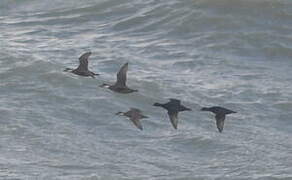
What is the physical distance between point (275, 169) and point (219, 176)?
3.63 feet

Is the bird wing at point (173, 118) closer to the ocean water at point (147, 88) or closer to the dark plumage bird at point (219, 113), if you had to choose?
the dark plumage bird at point (219, 113)

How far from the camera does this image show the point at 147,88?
79.8ft

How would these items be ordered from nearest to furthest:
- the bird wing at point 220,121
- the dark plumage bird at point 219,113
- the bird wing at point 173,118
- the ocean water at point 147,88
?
the bird wing at point 173,118
the bird wing at point 220,121
the dark plumage bird at point 219,113
the ocean water at point 147,88

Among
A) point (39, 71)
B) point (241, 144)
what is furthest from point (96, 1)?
point (241, 144)

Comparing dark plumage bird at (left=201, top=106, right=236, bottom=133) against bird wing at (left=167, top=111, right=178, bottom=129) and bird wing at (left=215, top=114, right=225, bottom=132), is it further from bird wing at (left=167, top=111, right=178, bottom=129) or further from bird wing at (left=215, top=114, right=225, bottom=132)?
bird wing at (left=167, top=111, right=178, bottom=129)

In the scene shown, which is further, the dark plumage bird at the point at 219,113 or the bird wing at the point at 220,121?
the dark plumage bird at the point at 219,113

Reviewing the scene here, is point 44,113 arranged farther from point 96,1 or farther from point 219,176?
point 96,1

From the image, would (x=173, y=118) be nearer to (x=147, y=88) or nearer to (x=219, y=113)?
(x=219, y=113)

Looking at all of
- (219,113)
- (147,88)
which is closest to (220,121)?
(219,113)

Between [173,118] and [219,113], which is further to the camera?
[219,113]

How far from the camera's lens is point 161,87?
24312 millimetres

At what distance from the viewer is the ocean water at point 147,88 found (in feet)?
66.7

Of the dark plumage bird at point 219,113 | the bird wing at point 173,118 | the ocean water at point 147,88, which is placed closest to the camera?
the bird wing at point 173,118

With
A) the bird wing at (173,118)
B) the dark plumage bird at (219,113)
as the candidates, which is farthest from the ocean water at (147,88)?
the bird wing at (173,118)
